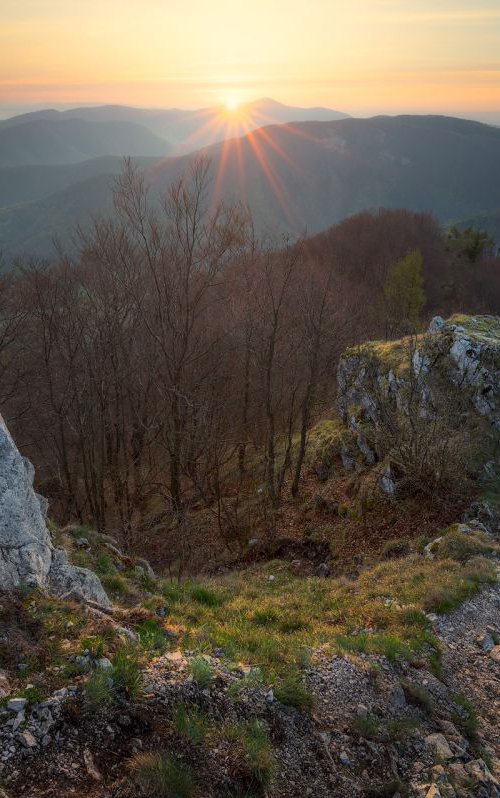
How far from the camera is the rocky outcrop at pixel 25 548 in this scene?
6.86 meters

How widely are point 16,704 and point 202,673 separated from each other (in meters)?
1.90

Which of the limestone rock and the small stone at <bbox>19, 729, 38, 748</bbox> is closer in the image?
the small stone at <bbox>19, 729, 38, 748</bbox>

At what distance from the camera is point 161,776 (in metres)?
4.48

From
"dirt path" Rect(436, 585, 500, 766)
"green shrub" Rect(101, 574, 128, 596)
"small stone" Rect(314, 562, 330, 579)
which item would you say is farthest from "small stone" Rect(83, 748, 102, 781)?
"small stone" Rect(314, 562, 330, 579)

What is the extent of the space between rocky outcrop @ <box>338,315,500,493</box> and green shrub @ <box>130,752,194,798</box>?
12.2 meters

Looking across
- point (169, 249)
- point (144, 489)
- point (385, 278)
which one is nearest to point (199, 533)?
point (144, 489)

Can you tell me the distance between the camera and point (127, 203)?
16.7 meters

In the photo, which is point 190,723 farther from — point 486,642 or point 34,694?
point 486,642

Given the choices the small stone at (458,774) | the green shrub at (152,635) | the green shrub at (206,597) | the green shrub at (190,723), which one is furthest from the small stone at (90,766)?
the green shrub at (206,597)

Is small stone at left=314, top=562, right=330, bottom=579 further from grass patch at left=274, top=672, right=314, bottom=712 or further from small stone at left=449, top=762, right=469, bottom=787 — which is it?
small stone at left=449, top=762, right=469, bottom=787

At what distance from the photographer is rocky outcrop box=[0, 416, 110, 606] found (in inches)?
270

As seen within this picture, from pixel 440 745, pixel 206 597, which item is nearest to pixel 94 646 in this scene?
pixel 440 745

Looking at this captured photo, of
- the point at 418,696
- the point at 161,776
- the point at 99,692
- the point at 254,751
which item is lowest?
the point at 418,696

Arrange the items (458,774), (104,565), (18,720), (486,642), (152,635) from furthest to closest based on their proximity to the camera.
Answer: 1. (104,565)
2. (486,642)
3. (152,635)
4. (458,774)
5. (18,720)
